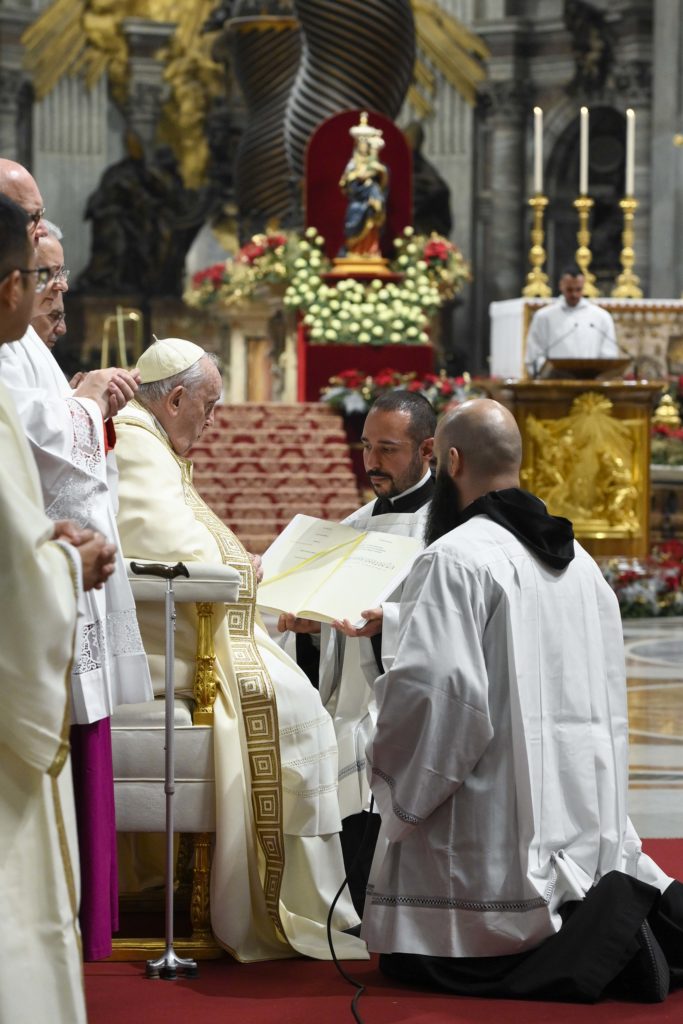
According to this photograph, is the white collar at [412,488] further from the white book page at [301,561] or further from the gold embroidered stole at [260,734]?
the gold embroidered stole at [260,734]

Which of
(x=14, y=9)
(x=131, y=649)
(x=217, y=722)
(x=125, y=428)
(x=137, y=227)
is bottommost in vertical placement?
(x=217, y=722)

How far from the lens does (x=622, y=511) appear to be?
38.1 feet

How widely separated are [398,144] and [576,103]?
4.54m

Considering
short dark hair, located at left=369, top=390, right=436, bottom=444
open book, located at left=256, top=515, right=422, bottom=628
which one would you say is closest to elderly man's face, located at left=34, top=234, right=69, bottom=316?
open book, located at left=256, top=515, right=422, bottom=628

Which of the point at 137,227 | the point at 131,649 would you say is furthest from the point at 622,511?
the point at 137,227

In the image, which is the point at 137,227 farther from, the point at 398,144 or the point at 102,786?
the point at 102,786

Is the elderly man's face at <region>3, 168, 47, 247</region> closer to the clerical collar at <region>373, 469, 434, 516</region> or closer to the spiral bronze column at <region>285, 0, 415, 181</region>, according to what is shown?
the clerical collar at <region>373, 469, 434, 516</region>

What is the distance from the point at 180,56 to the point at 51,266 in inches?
777

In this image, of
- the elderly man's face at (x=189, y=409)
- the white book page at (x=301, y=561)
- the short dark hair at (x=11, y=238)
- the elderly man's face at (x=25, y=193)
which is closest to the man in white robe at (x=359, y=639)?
the white book page at (x=301, y=561)

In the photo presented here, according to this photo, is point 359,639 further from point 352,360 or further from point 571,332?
point 352,360

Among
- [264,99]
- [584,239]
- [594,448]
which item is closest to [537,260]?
[584,239]

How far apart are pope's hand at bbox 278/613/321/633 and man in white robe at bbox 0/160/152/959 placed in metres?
1.03

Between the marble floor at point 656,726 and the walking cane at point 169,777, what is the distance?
2.03 meters

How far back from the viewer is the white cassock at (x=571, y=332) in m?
13.2
